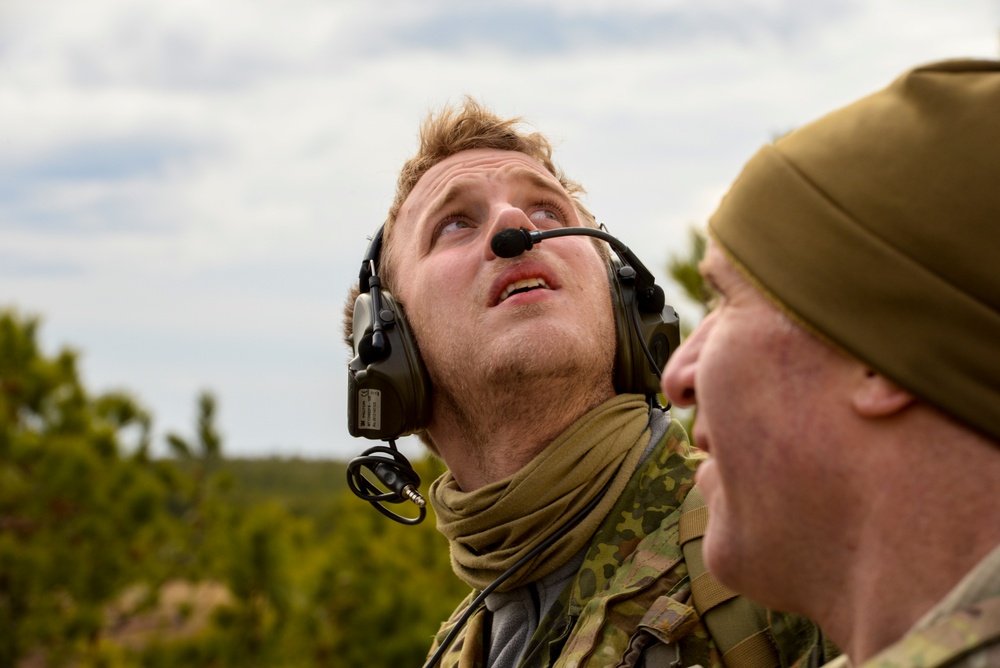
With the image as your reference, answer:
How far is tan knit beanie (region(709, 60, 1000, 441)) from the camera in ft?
3.72

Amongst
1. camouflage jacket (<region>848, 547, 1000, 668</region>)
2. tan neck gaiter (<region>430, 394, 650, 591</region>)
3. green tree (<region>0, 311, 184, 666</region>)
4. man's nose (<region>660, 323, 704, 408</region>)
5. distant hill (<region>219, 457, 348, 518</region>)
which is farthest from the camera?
distant hill (<region>219, 457, 348, 518</region>)

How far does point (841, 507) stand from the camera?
1219 millimetres

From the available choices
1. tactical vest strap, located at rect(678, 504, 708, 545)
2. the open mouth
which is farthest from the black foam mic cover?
tactical vest strap, located at rect(678, 504, 708, 545)

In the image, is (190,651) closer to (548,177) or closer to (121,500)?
(121,500)

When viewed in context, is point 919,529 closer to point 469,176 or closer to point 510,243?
point 510,243

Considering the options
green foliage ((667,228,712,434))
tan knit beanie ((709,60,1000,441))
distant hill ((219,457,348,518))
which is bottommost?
distant hill ((219,457,348,518))

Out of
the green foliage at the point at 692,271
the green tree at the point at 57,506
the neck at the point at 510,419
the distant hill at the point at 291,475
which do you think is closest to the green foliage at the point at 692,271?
the green foliage at the point at 692,271

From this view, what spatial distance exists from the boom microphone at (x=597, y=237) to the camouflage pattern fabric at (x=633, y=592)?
1.34 feet

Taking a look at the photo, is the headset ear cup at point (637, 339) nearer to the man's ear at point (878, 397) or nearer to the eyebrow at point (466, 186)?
the eyebrow at point (466, 186)

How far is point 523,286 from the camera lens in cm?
290

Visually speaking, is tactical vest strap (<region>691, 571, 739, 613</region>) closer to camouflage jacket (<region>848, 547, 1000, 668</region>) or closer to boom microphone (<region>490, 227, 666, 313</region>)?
boom microphone (<region>490, 227, 666, 313</region>)

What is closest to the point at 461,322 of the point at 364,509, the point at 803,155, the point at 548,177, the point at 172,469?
the point at 548,177

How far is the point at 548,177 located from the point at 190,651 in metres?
10.6

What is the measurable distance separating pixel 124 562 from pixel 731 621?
1160 cm
